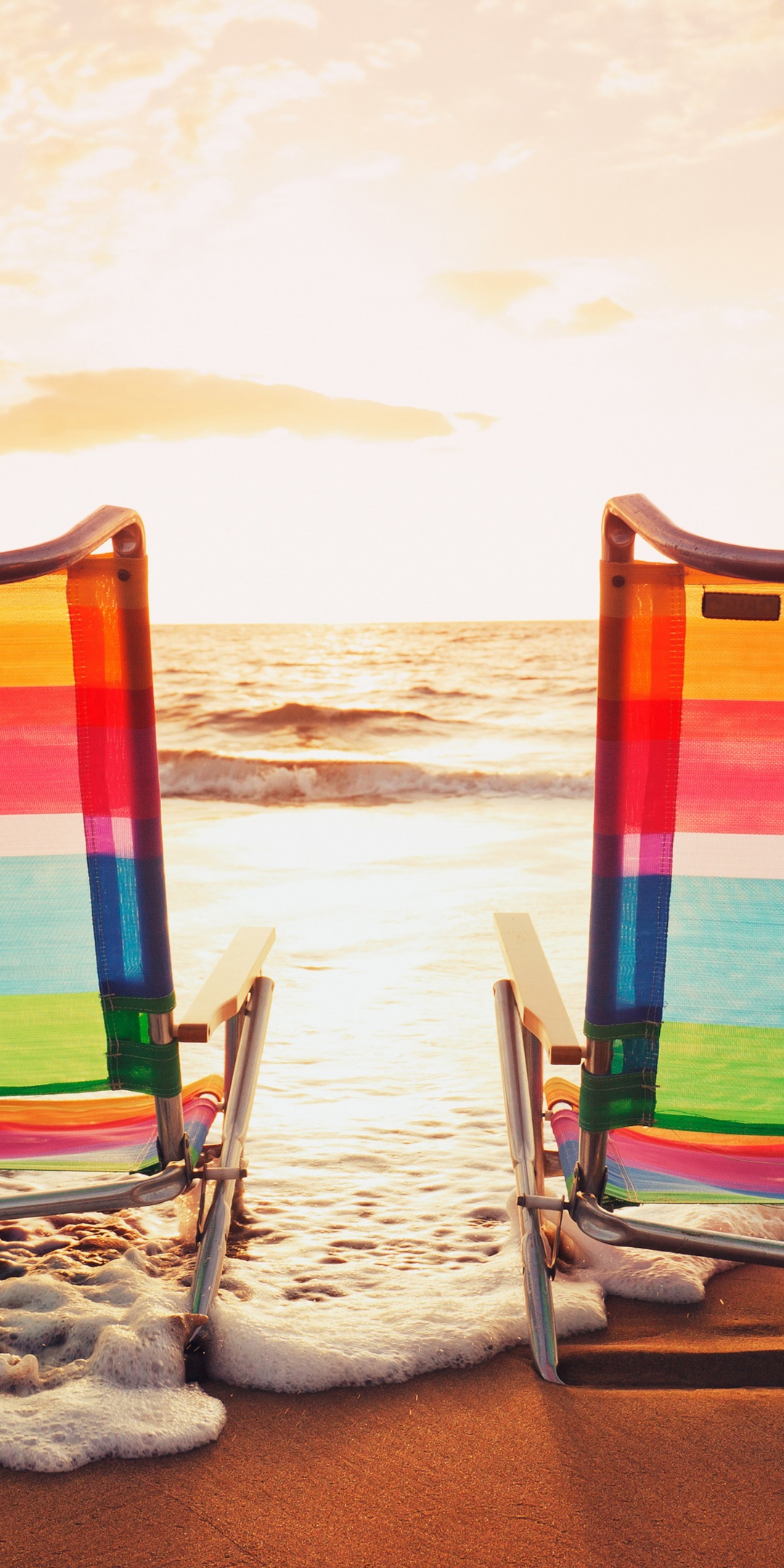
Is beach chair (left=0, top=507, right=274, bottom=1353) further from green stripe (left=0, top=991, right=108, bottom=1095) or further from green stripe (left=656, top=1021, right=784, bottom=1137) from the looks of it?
green stripe (left=656, top=1021, right=784, bottom=1137)

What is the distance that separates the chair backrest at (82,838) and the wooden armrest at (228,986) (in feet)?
0.16

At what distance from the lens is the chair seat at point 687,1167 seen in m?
1.48

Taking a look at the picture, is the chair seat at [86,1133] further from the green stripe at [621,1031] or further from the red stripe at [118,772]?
the green stripe at [621,1031]

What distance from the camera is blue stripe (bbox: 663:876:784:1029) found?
4.68ft

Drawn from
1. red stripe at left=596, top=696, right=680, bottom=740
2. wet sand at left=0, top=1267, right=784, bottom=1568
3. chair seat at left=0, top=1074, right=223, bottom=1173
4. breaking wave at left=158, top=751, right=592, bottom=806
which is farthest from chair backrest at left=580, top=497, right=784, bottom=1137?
breaking wave at left=158, top=751, right=592, bottom=806

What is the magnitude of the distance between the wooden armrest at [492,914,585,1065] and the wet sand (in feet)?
1.93

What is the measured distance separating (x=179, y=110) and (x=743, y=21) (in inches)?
155

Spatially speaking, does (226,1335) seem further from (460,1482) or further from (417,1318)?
(460,1482)

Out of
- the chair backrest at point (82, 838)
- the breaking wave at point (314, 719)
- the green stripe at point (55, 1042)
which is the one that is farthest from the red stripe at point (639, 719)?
the breaking wave at point (314, 719)

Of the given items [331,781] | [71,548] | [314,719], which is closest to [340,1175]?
[71,548]

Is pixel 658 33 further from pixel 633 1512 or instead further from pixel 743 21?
pixel 633 1512

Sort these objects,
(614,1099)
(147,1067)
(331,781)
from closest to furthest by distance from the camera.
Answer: (614,1099)
(147,1067)
(331,781)

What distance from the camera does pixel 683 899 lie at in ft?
4.66

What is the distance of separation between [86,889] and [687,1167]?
1049mm
